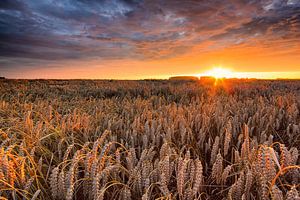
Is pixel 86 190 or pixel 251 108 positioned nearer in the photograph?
pixel 86 190

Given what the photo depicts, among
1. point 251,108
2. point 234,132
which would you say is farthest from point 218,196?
point 251,108

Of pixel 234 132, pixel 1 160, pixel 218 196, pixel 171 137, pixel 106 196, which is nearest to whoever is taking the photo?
pixel 1 160

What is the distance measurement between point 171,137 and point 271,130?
1.15m

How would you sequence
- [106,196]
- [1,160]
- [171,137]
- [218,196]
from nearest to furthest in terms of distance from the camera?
[1,160]
[106,196]
[218,196]
[171,137]

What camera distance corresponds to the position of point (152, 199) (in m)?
1.47

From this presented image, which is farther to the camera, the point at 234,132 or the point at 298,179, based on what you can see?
the point at 234,132

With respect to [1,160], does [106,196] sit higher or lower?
lower

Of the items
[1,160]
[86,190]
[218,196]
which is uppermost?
[1,160]

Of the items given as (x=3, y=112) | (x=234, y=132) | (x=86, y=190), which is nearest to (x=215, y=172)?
(x=86, y=190)

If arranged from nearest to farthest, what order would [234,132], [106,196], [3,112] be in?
[106,196]
[234,132]
[3,112]

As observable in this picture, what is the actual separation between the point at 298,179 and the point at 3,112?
3747 mm

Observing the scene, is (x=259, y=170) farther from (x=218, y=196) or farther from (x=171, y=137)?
(x=171, y=137)

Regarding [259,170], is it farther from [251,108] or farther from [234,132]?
[251,108]

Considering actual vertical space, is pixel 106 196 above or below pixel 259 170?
below
